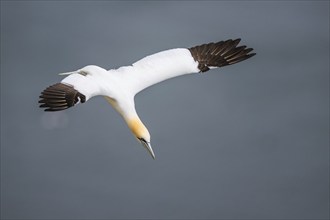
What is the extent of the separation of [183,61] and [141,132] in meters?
3.34

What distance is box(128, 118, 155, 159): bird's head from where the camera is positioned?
24.9 meters

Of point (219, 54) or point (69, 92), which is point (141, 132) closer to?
point (69, 92)

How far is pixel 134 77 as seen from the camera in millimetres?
26234

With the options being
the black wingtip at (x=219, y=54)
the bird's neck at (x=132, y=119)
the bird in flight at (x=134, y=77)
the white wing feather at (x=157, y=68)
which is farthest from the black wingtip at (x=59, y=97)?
the black wingtip at (x=219, y=54)

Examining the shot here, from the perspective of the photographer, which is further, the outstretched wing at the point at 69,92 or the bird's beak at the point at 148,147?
the bird's beak at the point at 148,147

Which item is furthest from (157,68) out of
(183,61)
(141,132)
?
(141,132)

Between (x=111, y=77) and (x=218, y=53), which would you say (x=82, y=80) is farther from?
(x=218, y=53)

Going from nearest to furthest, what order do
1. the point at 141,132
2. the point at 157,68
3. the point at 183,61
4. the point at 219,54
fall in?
the point at 141,132
the point at 157,68
the point at 183,61
the point at 219,54

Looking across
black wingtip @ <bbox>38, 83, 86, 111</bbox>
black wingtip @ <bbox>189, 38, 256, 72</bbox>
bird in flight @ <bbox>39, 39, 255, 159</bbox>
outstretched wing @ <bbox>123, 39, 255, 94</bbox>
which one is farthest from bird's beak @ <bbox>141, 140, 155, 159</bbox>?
black wingtip @ <bbox>189, 38, 256, 72</bbox>

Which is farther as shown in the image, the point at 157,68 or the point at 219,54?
the point at 219,54

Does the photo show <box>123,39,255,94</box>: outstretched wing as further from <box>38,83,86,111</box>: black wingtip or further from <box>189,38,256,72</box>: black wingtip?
<box>38,83,86,111</box>: black wingtip

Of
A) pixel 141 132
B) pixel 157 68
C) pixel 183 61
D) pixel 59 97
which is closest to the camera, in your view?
pixel 59 97

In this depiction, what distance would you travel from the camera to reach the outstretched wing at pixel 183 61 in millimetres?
26516

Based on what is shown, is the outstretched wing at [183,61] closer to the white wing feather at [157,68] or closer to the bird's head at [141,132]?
the white wing feather at [157,68]
